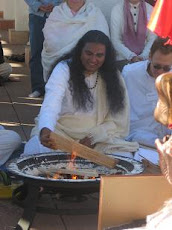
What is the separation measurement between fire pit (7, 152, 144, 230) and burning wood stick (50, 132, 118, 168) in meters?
0.09

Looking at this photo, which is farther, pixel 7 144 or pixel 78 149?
pixel 7 144

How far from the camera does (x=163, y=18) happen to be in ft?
8.60

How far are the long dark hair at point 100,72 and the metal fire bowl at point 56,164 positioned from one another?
55cm

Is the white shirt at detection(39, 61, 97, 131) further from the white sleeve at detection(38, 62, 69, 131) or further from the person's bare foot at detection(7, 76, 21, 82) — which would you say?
the person's bare foot at detection(7, 76, 21, 82)

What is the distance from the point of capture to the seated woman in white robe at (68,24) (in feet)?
23.8

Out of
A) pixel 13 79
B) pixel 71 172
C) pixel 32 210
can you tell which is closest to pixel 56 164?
pixel 71 172

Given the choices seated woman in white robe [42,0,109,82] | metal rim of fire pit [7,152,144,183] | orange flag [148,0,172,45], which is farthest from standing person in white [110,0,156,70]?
orange flag [148,0,172,45]

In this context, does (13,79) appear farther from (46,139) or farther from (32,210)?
(32,210)

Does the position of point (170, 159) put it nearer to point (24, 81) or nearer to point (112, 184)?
point (112, 184)

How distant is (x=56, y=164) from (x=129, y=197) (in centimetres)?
140

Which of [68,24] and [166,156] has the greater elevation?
[166,156]

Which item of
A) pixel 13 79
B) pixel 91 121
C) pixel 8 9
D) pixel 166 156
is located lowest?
pixel 8 9

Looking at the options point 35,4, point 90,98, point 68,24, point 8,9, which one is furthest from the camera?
point 8,9

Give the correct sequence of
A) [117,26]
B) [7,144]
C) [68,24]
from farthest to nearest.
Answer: [68,24], [117,26], [7,144]
